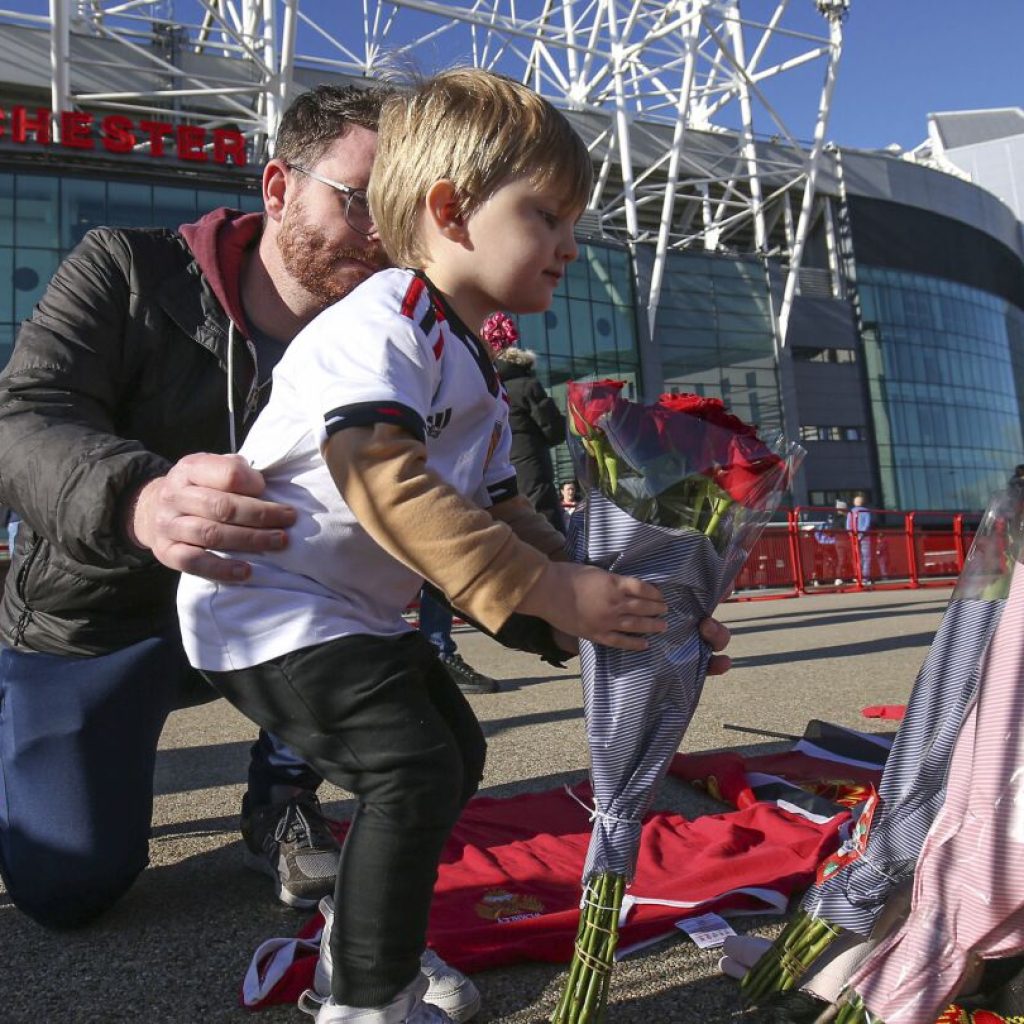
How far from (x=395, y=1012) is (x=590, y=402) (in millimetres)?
939

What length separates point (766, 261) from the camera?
3750 centimetres

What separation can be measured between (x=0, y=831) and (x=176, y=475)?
4.33ft

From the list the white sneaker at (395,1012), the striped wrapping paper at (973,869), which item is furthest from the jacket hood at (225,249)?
the striped wrapping paper at (973,869)

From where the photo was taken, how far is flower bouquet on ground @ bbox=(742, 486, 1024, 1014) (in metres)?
1.41

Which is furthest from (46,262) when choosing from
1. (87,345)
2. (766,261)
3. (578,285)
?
(87,345)

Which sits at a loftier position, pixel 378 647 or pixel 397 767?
pixel 378 647

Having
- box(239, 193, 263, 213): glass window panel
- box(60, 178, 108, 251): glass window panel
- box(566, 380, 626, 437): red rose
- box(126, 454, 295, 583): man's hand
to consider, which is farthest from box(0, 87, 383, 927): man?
box(60, 178, 108, 251): glass window panel

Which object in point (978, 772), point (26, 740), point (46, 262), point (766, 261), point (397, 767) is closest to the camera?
point (978, 772)

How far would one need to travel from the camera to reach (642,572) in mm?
1397

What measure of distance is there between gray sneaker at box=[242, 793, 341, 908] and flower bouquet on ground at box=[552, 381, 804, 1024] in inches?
34.1

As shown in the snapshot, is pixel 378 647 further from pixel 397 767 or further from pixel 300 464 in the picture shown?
pixel 300 464

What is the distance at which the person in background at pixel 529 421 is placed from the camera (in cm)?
568

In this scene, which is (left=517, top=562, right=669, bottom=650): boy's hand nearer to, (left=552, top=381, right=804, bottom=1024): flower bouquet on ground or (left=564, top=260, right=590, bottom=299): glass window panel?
(left=552, top=381, right=804, bottom=1024): flower bouquet on ground

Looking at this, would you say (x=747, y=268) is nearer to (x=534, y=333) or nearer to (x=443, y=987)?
(x=534, y=333)
